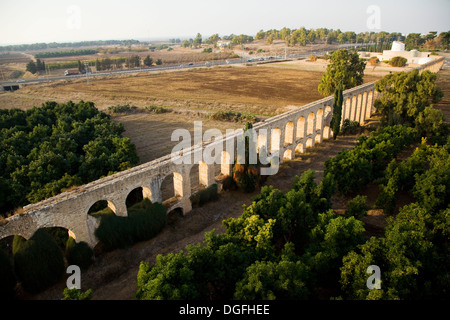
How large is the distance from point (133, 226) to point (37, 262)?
4996mm

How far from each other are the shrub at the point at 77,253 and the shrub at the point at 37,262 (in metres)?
0.53

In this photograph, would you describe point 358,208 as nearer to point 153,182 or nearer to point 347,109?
point 153,182

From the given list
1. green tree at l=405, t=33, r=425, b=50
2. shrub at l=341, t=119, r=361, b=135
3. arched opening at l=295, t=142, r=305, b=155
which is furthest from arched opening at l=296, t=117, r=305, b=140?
green tree at l=405, t=33, r=425, b=50

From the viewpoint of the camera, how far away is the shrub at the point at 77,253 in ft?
52.1

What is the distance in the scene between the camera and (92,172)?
70.1ft

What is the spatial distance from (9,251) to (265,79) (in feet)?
218

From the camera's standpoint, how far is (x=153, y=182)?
1881cm

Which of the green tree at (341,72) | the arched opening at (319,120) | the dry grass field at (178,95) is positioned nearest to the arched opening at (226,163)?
the dry grass field at (178,95)

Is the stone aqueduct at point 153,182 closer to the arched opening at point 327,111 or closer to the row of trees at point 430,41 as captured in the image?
the arched opening at point 327,111

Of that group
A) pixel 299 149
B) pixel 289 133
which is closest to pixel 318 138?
pixel 299 149

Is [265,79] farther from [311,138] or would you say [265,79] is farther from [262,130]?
[262,130]

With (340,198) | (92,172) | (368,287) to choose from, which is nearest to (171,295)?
(368,287)

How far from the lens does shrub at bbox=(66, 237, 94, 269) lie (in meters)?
15.9

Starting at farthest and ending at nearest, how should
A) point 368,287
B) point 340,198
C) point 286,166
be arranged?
point 286,166 → point 340,198 → point 368,287
